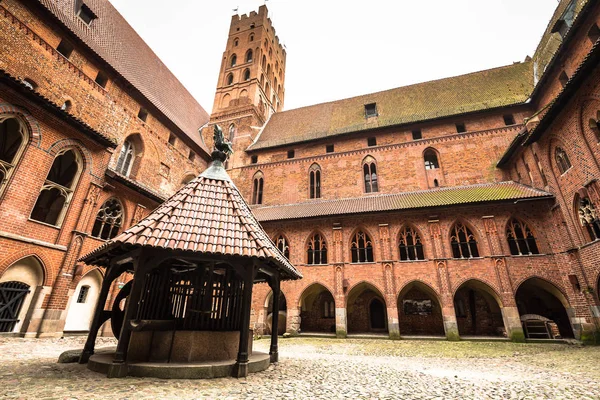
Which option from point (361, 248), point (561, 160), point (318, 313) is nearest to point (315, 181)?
point (361, 248)

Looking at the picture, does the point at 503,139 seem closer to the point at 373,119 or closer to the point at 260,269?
the point at 373,119

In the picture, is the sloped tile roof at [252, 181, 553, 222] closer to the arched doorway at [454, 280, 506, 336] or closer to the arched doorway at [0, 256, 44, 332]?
the arched doorway at [454, 280, 506, 336]

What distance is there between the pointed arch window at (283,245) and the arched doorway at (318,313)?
124 inches

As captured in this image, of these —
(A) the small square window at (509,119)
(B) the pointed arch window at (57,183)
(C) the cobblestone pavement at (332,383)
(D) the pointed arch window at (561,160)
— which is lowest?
(C) the cobblestone pavement at (332,383)

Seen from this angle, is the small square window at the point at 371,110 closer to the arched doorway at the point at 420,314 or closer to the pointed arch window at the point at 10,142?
the arched doorway at the point at 420,314

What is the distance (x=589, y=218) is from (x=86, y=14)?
93.0 ft

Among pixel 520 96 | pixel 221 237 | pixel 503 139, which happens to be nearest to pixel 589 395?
pixel 221 237

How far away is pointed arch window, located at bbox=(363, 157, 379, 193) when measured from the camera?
20.6 m

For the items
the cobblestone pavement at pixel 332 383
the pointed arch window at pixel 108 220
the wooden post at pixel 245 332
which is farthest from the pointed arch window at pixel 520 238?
the pointed arch window at pixel 108 220

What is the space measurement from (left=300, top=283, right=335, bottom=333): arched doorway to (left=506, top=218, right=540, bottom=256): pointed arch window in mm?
11094

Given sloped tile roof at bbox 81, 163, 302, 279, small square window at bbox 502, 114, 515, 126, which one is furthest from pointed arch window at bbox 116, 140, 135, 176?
small square window at bbox 502, 114, 515, 126

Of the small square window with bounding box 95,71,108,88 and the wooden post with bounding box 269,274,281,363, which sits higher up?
the small square window with bounding box 95,71,108,88

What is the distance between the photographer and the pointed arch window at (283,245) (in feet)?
61.1

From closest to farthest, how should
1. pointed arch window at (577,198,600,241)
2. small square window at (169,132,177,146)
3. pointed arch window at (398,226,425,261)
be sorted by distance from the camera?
pointed arch window at (577,198,600,241) → pointed arch window at (398,226,425,261) → small square window at (169,132,177,146)
